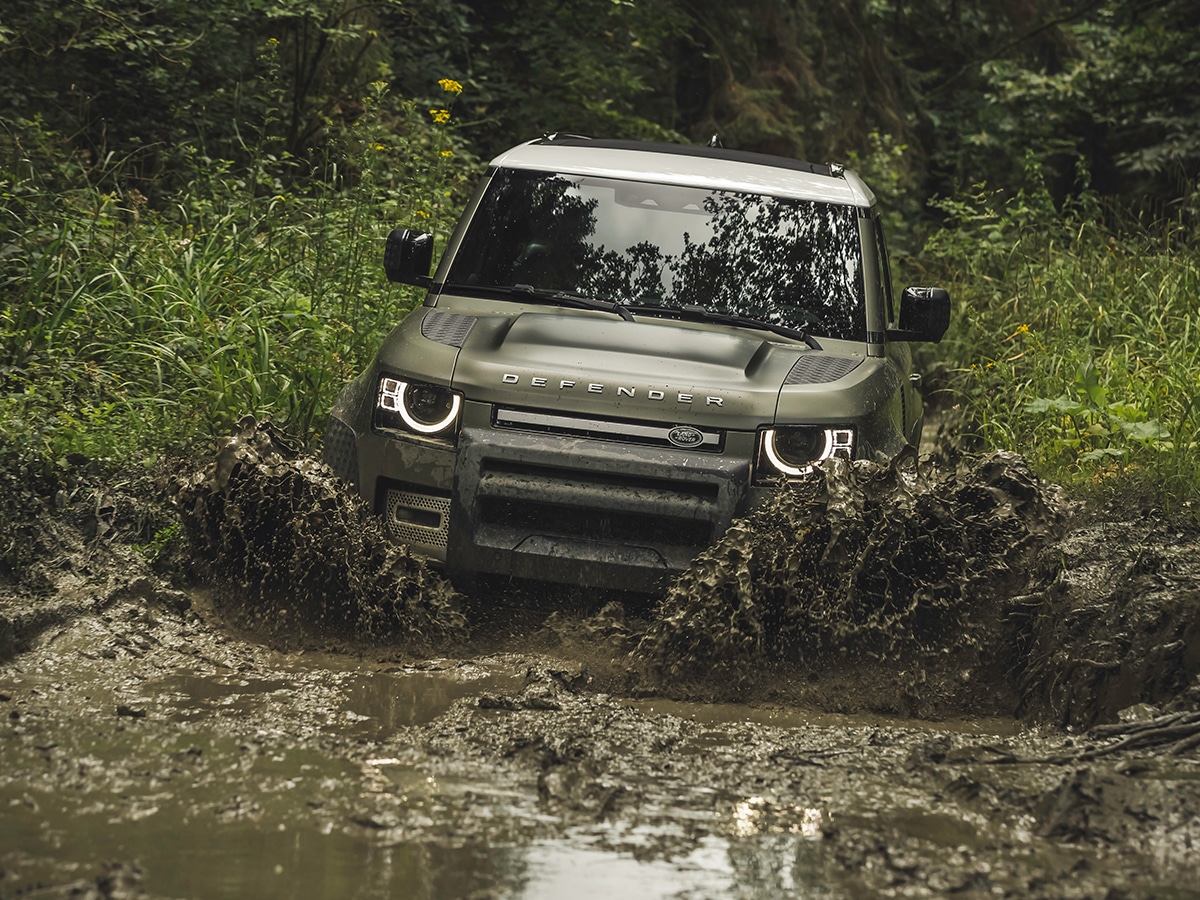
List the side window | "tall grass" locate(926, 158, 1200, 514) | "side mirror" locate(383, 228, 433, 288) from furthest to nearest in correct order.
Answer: "tall grass" locate(926, 158, 1200, 514) < the side window < "side mirror" locate(383, 228, 433, 288)

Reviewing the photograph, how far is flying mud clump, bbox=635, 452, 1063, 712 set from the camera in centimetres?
450

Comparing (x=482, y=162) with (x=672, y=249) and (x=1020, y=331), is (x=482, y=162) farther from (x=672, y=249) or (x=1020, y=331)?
(x=672, y=249)

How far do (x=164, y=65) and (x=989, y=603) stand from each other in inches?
346

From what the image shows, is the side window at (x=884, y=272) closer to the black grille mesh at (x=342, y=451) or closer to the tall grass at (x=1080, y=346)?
the tall grass at (x=1080, y=346)

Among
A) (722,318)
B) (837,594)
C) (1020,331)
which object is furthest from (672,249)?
(1020,331)

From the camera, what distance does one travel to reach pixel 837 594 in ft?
14.9

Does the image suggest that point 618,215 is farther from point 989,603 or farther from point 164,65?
point 164,65

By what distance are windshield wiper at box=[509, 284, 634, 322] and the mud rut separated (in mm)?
1089

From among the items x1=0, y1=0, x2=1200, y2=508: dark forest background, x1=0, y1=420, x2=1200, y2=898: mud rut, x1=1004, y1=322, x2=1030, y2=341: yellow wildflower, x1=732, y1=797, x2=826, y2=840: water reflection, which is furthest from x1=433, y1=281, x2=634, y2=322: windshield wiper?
x1=1004, y1=322, x2=1030, y2=341: yellow wildflower

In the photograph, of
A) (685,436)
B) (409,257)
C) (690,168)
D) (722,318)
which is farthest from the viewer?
(690,168)

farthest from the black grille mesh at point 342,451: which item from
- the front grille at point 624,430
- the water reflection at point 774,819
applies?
the water reflection at point 774,819

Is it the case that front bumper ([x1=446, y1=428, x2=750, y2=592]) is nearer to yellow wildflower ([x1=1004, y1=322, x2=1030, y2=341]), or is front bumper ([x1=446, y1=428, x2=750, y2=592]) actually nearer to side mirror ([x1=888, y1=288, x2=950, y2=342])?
side mirror ([x1=888, y1=288, x2=950, y2=342])

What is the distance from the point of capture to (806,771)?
3697mm

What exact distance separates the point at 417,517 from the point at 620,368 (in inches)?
34.2
